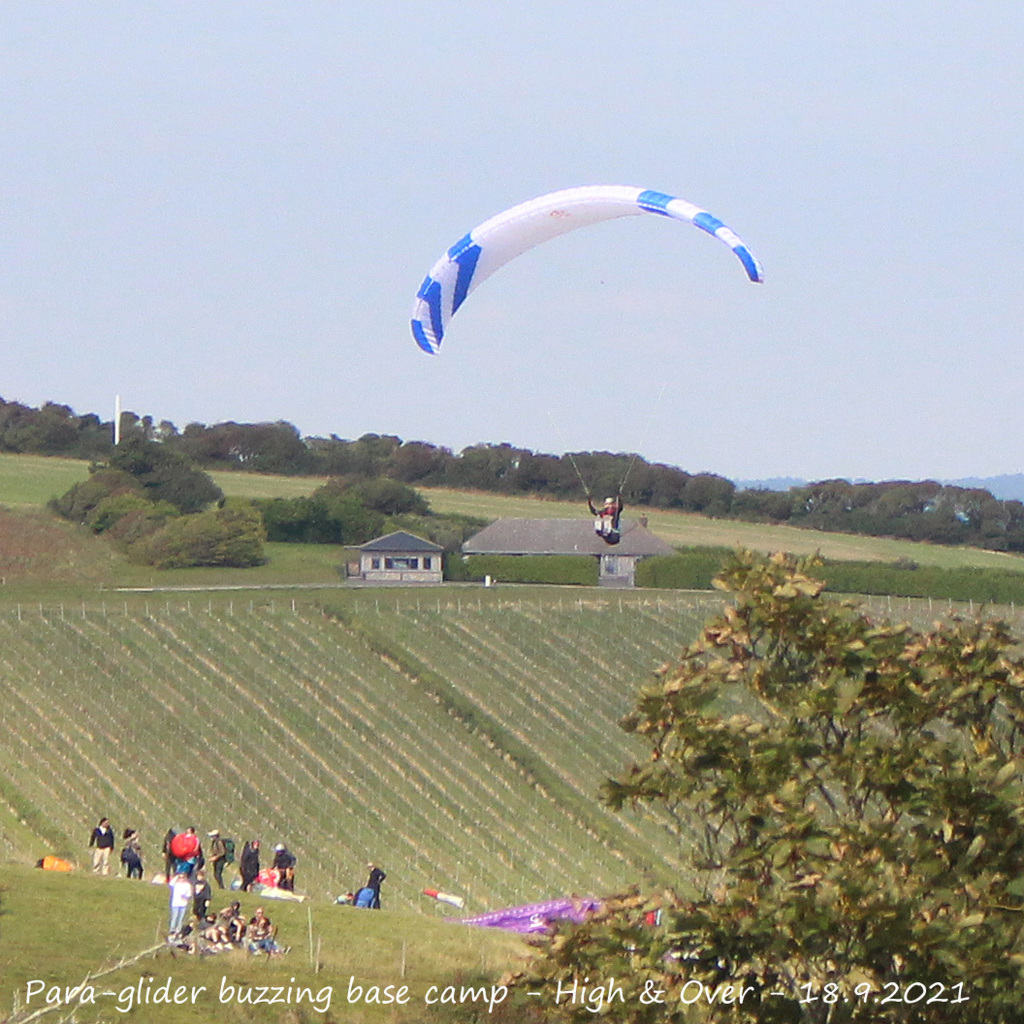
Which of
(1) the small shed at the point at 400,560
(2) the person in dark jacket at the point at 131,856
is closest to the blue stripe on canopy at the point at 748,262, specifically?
(2) the person in dark jacket at the point at 131,856

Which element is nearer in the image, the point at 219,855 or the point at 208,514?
the point at 219,855

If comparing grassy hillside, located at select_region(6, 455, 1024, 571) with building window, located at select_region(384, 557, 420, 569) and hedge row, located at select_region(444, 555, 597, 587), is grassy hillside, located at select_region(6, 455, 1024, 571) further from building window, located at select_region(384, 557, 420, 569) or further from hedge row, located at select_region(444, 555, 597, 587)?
building window, located at select_region(384, 557, 420, 569)

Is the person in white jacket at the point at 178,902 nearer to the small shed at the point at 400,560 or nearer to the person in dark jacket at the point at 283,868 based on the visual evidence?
the person in dark jacket at the point at 283,868

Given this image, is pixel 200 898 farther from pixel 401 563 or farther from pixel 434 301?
pixel 401 563

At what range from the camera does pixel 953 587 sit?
81.2 meters

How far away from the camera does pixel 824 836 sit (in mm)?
11945

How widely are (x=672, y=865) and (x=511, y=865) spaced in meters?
4.23

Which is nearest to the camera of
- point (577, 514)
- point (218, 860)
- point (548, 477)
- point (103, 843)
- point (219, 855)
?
point (218, 860)

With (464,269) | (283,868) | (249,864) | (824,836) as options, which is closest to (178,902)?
(249,864)

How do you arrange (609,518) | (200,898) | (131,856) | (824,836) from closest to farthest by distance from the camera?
(824,836) → (200,898) → (131,856) → (609,518)

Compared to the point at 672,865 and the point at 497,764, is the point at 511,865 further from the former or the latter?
the point at 497,764

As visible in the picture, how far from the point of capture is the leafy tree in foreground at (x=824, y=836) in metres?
11.7

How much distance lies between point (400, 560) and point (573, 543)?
11.7m

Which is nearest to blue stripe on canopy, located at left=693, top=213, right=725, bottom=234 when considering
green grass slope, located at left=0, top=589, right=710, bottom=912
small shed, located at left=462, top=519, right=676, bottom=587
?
green grass slope, located at left=0, top=589, right=710, bottom=912
